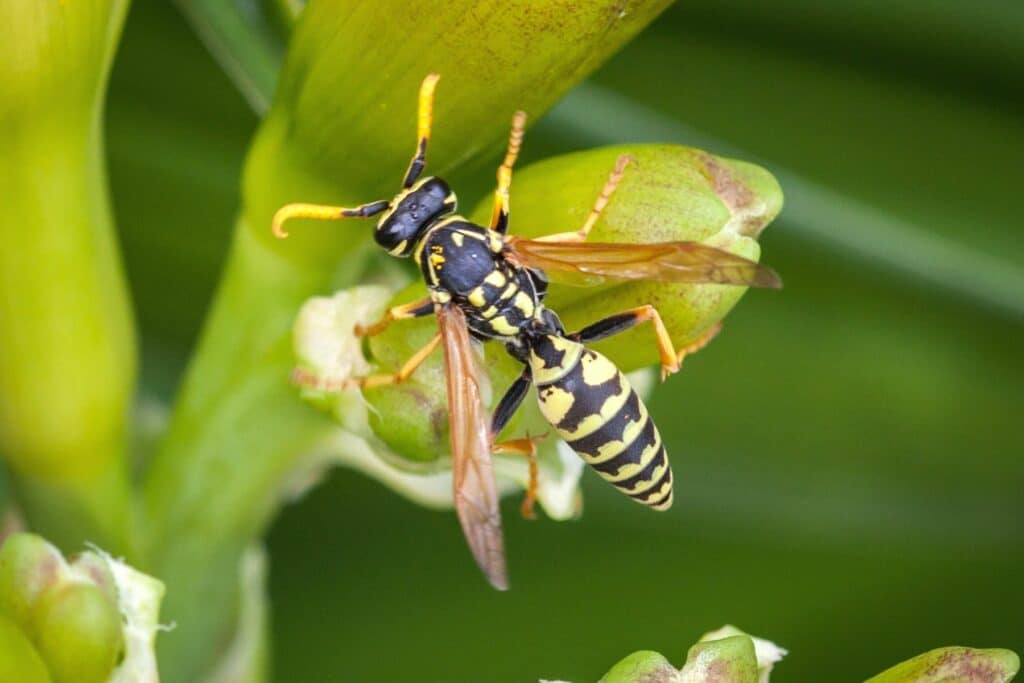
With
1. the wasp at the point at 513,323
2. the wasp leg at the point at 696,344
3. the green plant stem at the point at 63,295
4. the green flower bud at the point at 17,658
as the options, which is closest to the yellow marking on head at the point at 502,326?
the wasp at the point at 513,323

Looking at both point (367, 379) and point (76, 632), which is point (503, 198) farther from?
point (76, 632)

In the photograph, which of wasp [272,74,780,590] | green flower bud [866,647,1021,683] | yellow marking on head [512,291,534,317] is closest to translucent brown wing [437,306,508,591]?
wasp [272,74,780,590]

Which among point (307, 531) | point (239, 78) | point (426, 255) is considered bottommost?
point (307, 531)

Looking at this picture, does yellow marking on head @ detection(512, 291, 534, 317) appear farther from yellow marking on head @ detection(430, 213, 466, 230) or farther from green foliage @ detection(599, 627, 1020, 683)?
green foliage @ detection(599, 627, 1020, 683)

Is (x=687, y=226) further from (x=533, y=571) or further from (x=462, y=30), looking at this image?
(x=533, y=571)

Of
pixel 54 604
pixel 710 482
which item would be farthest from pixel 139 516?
pixel 710 482

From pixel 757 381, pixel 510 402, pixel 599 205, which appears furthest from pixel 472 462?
pixel 757 381
